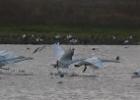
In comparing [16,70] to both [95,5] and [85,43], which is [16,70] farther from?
[95,5]

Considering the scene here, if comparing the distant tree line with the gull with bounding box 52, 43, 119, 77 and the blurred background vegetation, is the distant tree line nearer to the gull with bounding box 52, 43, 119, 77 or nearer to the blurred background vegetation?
the blurred background vegetation

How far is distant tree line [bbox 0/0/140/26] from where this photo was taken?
22344 millimetres

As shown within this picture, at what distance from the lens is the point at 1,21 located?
22.4m

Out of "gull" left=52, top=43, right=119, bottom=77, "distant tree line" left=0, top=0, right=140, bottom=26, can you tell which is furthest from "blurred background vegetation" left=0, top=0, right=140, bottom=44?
"gull" left=52, top=43, right=119, bottom=77

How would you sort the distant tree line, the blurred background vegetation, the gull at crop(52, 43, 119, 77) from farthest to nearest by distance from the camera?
the distant tree line → the blurred background vegetation → the gull at crop(52, 43, 119, 77)

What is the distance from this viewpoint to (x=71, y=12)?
22656 mm

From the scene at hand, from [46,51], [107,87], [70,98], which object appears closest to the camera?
[70,98]

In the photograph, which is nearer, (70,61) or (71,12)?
(70,61)

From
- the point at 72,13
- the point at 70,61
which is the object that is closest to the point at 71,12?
the point at 72,13

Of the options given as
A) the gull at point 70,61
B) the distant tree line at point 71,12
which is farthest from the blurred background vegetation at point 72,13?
the gull at point 70,61

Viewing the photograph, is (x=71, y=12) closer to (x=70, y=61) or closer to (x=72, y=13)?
(x=72, y=13)

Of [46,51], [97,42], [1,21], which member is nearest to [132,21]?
[1,21]

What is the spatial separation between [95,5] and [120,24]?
115cm

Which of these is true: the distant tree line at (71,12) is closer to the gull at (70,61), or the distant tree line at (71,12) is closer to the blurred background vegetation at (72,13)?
the blurred background vegetation at (72,13)
